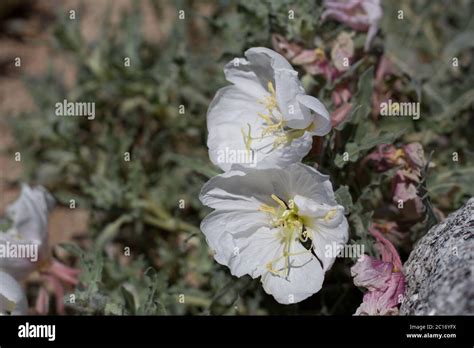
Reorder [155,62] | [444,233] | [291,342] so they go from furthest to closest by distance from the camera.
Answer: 1. [155,62]
2. [291,342]
3. [444,233]

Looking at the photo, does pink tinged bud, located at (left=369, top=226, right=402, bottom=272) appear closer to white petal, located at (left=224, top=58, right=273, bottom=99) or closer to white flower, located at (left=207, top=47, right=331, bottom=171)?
white flower, located at (left=207, top=47, right=331, bottom=171)

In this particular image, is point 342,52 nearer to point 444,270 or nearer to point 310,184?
point 310,184

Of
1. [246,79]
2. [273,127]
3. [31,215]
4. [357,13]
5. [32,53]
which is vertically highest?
[32,53]

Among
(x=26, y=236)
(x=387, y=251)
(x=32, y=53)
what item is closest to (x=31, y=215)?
(x=26, y=236)

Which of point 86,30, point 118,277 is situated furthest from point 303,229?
point 86,30

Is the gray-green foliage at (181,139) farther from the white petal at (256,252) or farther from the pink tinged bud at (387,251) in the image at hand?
the white petal at (256,252)

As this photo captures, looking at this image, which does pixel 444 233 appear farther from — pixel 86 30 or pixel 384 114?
pixel 86 30
